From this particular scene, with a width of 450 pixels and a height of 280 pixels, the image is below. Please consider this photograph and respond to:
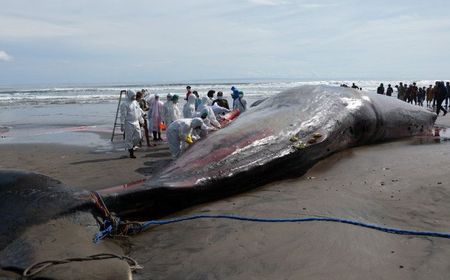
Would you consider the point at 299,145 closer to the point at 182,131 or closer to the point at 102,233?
the point at 182,131

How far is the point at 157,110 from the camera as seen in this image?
15.1 meters

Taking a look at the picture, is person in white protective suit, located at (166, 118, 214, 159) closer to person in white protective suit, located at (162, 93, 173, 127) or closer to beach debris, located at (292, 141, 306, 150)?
beach debris, located at (292, 141, 306, 150)

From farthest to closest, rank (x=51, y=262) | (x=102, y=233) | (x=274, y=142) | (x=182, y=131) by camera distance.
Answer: (x=182, y=131) < (x=274, y=142) < (x=102, y=233) < (x=51, y=262)

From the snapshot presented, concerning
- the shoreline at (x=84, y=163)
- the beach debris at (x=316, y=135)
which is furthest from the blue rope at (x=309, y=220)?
the shoreline at (x=84, y=163)

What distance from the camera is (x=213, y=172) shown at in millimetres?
6023

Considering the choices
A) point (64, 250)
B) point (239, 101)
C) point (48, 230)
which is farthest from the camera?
point (239, 101)

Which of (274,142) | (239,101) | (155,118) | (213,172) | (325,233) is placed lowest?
(325,233)

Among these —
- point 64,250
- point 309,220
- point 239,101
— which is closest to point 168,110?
point 239,101

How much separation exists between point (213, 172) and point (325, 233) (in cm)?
188

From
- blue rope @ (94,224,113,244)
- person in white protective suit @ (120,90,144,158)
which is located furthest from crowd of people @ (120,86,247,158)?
blue rope @ (94,224,113,244)

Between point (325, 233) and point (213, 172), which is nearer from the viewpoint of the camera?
point (325, 233)

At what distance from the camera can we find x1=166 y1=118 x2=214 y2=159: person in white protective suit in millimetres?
9222

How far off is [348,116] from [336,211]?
3.87 metres

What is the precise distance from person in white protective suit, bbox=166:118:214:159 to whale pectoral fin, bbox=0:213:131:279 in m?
4.83
